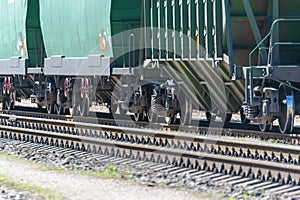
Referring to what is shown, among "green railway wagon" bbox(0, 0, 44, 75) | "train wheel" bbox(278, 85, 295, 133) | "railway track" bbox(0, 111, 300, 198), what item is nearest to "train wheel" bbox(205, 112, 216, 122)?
"railway track" bbox(0, 111, 300, 198)

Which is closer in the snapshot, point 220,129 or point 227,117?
point 220,129

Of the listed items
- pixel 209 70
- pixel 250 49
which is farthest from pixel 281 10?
pixel 209 70

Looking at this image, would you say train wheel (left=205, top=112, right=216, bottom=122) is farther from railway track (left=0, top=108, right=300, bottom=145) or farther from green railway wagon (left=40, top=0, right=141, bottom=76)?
green railway wagon (left=40, top=0, right=141, bottom=76)

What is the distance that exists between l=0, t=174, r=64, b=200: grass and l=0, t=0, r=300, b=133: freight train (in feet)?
16.7

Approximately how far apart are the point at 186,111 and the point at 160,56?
56.3 inches

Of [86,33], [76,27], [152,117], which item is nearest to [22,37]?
[76,27]

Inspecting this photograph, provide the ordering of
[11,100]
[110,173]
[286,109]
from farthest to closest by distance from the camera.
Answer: [11,100] → [286,109] → [110,173]

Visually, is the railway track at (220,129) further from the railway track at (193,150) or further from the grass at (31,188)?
the grass at (31,188)

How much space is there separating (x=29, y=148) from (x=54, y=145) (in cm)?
53

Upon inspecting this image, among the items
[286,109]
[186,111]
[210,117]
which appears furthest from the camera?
[210,117]

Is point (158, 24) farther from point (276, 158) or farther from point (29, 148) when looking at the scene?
point (276, 158)

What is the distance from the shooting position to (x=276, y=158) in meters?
11.1

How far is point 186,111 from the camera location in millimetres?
17109

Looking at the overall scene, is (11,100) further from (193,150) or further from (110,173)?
(110,173)
